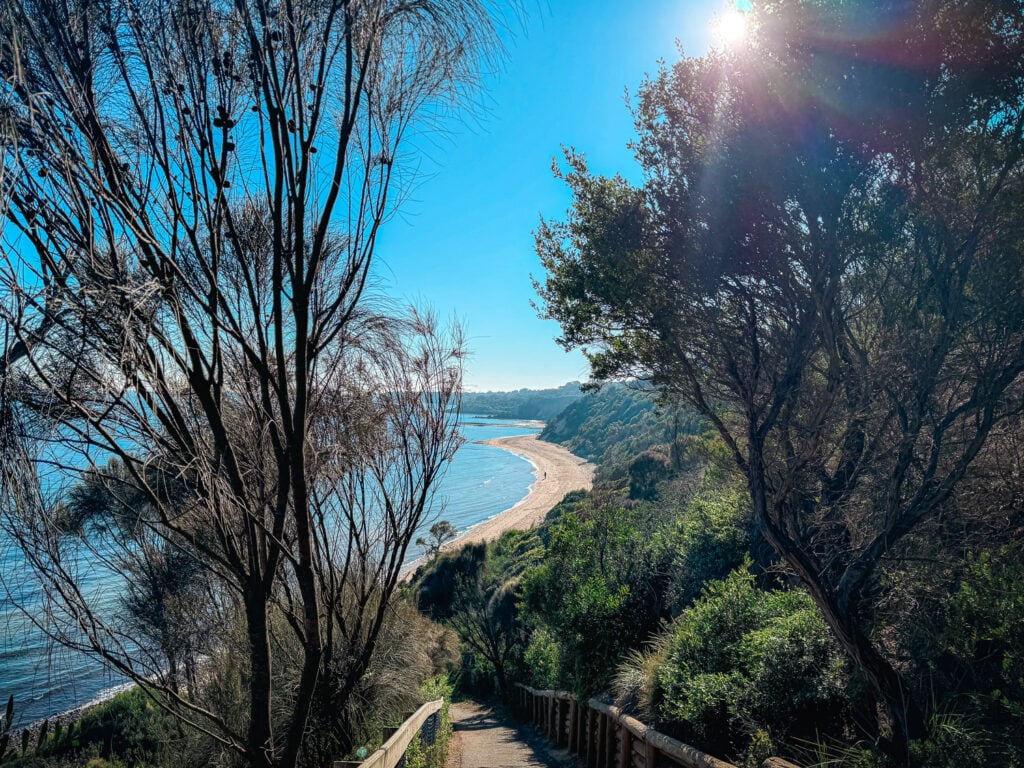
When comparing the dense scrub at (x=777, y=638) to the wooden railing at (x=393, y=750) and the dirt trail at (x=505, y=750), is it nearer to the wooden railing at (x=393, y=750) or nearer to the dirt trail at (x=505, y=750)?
the dirt trail at (x=505, y=750)

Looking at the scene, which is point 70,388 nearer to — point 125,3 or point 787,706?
point 125,3

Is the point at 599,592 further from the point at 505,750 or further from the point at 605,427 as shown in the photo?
the point at 605,427

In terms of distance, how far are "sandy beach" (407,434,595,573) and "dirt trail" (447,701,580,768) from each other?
965 centimetres

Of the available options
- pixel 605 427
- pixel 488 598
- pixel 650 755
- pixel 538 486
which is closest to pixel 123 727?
pixel 488 598

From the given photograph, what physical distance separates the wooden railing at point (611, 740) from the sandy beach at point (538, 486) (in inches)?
478

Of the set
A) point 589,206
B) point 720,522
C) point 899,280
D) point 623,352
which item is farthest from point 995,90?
point 720,522

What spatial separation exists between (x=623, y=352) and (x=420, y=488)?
98.2 inches

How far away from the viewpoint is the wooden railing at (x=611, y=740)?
477cm

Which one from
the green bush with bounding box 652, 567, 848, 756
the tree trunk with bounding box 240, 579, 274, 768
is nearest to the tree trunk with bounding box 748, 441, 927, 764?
the green bush with bounding box 652, 567, 848, 756

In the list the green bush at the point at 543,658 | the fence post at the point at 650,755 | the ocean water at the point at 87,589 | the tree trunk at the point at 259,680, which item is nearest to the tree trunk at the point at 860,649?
the fence post at the point at 650,755

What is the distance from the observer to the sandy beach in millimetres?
41347

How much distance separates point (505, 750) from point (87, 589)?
9544 millimetres

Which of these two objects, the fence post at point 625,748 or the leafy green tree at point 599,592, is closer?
the fence post at point 625,748

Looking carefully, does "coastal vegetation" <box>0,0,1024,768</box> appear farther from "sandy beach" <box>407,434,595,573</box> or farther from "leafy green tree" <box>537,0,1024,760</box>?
"sandy beach" <box>407,434,595,573</box>
